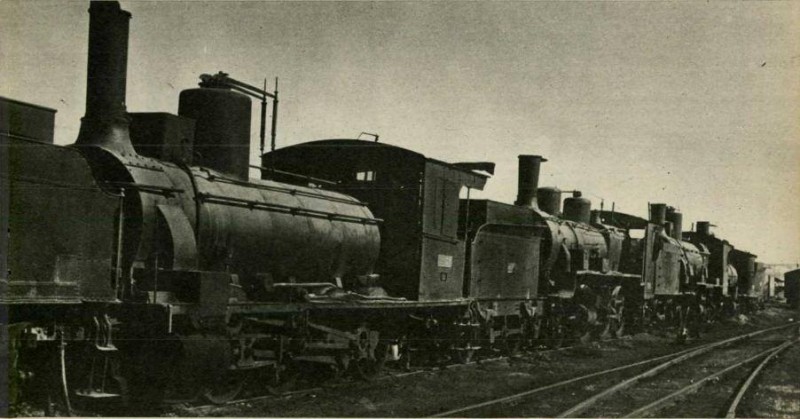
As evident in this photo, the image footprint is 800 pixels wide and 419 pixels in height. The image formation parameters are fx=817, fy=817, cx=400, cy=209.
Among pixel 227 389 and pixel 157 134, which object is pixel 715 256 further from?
pixel 157 134

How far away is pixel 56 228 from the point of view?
712 cm

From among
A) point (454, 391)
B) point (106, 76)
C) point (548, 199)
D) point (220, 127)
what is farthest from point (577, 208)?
point (106, 76)

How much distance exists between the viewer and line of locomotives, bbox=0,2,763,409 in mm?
7188

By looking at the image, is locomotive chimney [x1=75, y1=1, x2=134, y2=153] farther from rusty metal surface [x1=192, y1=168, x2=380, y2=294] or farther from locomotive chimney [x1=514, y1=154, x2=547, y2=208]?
locomotive chimney [x1=514, y1=154, x2=547, y2=208]

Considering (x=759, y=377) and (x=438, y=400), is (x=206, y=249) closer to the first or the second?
(x=438, y=400)

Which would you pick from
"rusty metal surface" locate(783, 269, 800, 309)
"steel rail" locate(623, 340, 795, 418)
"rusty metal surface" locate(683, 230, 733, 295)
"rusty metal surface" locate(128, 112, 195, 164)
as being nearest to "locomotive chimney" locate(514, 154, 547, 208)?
"steel rail" locate(623, 340, 795, 418)

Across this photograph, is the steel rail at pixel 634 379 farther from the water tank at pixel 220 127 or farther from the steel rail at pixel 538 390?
the water tank at pixel 220 127

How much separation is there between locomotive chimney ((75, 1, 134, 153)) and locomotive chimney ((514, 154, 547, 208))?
45.4 feet

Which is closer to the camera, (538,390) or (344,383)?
(344,383)

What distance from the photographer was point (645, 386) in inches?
528

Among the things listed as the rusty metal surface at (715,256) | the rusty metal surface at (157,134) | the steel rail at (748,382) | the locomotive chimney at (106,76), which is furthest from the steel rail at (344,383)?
the rusty metal surface at (715,256)

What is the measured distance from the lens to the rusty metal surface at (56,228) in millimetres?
6730

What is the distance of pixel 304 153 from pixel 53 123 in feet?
20.2

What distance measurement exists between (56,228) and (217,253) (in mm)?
2581
